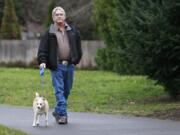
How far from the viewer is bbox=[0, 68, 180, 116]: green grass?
16.1 m

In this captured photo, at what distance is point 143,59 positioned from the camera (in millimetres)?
16000

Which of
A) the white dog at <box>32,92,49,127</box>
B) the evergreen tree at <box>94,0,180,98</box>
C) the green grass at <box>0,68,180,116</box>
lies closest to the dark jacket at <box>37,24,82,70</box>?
the white dog at <box>32,92,49,127</box>

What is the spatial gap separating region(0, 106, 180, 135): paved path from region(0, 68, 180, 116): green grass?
1.22 meters

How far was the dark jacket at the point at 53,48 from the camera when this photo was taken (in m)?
12.6

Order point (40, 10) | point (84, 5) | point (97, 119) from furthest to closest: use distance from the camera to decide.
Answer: point (40, 10), point (84, 5), point (97, 119)

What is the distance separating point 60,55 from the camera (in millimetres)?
12672

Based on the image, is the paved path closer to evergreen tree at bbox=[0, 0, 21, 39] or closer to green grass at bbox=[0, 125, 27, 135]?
green grass at bbox=[0, 125, 27, 135]

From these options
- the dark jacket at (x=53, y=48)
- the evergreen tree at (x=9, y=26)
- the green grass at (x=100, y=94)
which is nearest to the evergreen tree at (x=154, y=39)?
the green grass at (x=100, y=94)

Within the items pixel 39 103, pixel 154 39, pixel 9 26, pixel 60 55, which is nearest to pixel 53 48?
pixel 60 55

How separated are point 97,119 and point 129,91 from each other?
21.2ft

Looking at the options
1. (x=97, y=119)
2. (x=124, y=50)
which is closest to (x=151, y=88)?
(x=124, y=50)

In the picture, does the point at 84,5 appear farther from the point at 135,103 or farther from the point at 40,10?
the point at 135,103

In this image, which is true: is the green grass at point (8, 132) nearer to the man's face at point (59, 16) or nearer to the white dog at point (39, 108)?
the white dog at point (39, 108)

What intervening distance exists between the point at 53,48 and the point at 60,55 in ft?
0.58
